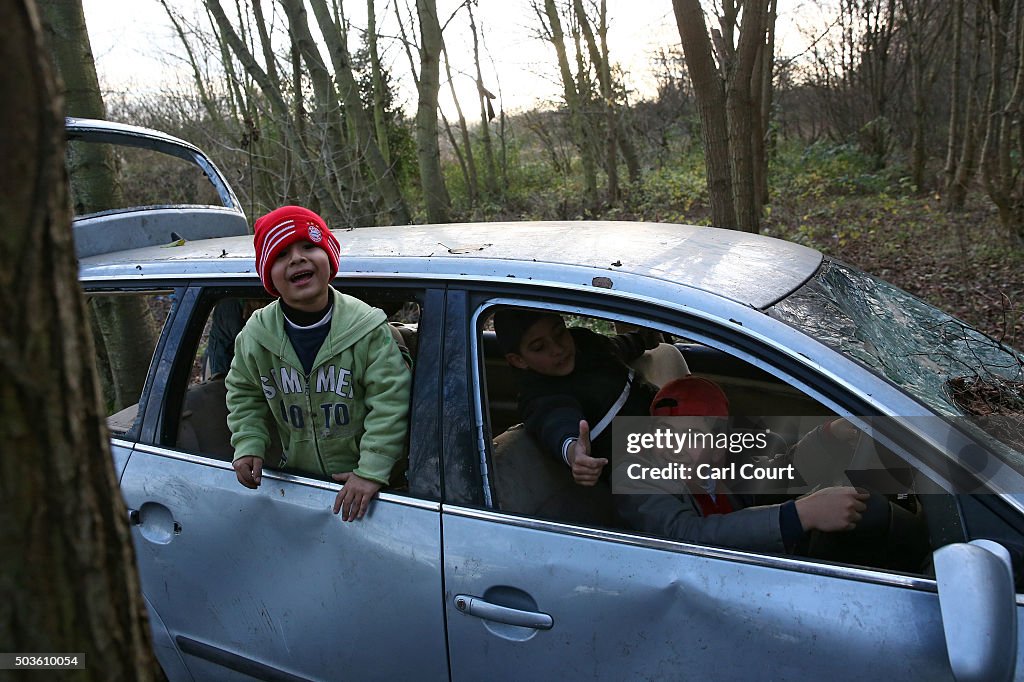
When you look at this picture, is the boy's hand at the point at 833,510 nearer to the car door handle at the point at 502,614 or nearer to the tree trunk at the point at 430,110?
the car door handle at the point at 502,614

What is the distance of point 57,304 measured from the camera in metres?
0.87

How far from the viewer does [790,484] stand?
2.13 meters

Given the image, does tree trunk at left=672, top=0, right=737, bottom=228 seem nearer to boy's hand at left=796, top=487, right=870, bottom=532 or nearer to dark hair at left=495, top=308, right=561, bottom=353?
dark hair at left=495, top=308, right=561, bottom=353

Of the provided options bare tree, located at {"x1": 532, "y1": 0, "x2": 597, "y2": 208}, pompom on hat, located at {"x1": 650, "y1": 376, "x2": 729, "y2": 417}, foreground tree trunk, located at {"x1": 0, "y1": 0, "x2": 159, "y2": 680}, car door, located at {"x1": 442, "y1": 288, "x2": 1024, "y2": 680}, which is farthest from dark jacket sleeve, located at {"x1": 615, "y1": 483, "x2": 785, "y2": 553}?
bare tree, located at {"x1": 532, "y1": 0, "x2": 597, "y2": 208}

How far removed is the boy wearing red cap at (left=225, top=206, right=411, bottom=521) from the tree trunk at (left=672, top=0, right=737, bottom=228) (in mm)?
3181

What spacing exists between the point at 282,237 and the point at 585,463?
109cm

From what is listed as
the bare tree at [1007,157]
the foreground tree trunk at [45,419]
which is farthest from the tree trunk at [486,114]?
the foreground tree trunk at [45,419]

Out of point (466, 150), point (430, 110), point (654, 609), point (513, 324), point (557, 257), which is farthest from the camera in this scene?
point (466, 150)

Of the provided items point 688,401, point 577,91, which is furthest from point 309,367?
point 577,91

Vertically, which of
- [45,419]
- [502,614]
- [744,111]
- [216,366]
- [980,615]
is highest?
[744,111]

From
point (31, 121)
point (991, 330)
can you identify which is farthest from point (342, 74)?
point (31, 121)

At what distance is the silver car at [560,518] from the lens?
1.46 meters

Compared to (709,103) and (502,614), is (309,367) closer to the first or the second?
(502,614)

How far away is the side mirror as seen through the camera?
1.28 m
